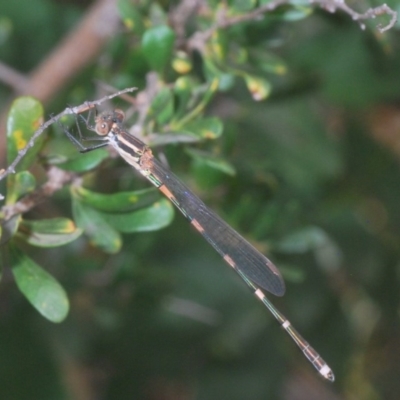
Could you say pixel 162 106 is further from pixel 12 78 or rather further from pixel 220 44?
pixel 12 78

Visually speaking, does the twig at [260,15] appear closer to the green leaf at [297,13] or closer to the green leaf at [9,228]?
the green leaf at [297,13]

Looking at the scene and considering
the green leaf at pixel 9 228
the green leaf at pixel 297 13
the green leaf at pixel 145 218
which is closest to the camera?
the green leaf at pixel 9 228

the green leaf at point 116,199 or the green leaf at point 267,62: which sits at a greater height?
the green leaf at point 116,199

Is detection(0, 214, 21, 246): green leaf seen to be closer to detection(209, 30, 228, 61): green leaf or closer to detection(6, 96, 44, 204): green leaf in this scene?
detection(6, 96, 44, 204): green leaf

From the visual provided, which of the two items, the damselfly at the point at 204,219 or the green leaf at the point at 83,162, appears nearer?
the green leaf at the point at 83,162

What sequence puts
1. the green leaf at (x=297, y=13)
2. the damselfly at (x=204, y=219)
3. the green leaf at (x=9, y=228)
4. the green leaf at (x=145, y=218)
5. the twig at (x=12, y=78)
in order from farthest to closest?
the twig at (x=12, y=78), the damselfly at (x=204, y=219), the green leaf at (x=297, y=13), the green leaf at (x=145, y=218), the green leaf at (x=9, y=228)

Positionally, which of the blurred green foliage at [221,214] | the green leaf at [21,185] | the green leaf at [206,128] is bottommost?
the blurred green foliage at [221,214]

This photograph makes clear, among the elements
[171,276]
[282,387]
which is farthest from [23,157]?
[282,387]

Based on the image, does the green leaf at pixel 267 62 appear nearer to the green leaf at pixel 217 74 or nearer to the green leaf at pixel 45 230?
the green leaf at pixel 217 74

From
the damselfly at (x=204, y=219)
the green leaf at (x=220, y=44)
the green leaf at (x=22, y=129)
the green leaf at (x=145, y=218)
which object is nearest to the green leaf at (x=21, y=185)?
the green leaf at (x=22, y=129)
